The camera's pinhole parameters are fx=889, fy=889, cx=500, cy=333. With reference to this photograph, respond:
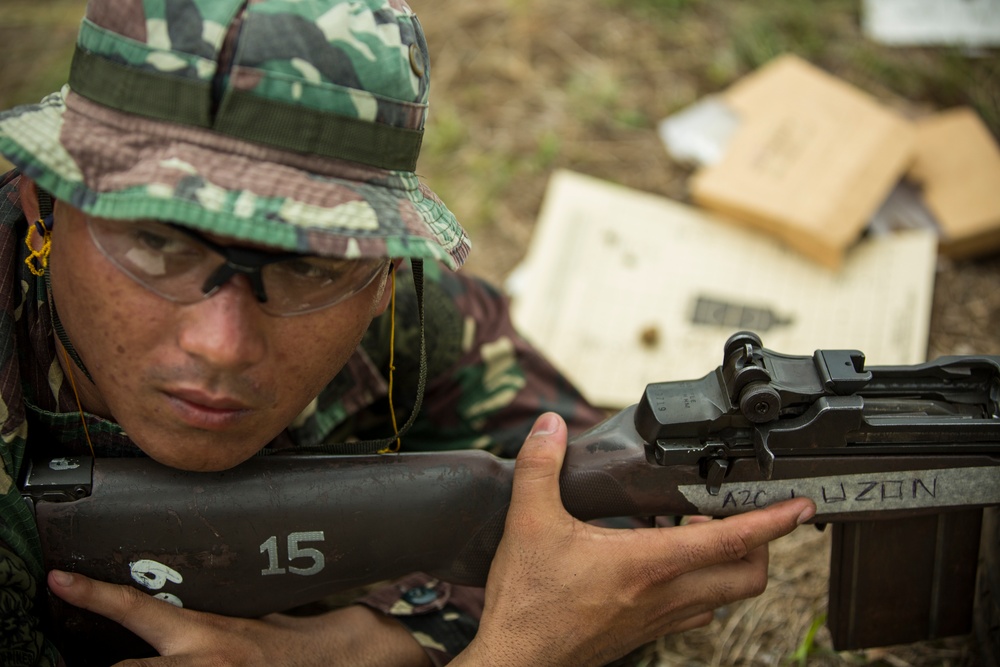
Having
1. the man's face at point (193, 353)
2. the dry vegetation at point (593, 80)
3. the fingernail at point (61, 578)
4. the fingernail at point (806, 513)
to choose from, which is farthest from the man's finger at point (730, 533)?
the dry vegetation at point (593, 80)

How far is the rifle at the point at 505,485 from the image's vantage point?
1.69 meters

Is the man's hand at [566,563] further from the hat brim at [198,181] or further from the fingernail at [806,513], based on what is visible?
the hat brim at [198,181]

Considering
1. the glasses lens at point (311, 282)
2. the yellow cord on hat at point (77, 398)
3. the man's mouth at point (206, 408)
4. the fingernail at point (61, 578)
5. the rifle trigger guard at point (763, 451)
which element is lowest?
the fingernail at point (61, 578)

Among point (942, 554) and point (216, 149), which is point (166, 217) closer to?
point (216, 149)

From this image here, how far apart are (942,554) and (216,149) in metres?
1.87

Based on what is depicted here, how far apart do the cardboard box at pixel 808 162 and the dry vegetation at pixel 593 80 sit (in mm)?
257

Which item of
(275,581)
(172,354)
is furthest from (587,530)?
(172,354)

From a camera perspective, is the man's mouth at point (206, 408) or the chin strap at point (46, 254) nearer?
the man's mouth at point (206, 408)

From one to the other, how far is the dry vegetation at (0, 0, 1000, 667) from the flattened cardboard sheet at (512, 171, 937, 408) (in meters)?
0.16

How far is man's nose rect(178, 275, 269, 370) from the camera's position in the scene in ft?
4.60

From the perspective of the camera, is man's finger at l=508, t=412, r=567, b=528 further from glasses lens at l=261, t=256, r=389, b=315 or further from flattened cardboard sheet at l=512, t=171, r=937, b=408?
flattened cardboard sheet at l=512, t=171, r=937, b=408

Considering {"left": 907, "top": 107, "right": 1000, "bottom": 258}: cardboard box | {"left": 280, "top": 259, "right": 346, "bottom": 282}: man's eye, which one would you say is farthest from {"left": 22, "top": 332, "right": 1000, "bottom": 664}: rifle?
{"left": 907, "top": 107, "right": 1000, "bottom": 258}: cardboard box

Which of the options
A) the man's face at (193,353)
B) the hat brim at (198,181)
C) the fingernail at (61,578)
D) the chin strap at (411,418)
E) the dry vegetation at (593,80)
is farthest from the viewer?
the dry vegetation at (593,80)

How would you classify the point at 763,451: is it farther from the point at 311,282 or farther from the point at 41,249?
the point at 41,249
